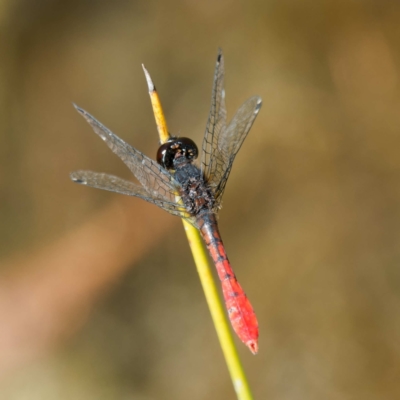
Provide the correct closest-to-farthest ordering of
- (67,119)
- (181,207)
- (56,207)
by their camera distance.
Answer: (181,207) < (56,207) < (67,119)

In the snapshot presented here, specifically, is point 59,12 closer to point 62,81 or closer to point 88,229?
point 62,81

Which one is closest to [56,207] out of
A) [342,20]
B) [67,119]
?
[67,119]

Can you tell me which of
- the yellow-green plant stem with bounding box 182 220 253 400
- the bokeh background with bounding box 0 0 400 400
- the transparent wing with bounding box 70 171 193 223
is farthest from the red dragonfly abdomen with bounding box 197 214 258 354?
the bokeh background with bounding box 0 0 400 400

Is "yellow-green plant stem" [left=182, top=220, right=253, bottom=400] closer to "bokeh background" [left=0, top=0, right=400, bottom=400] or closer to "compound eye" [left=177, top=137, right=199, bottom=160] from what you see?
"compound eye" [left=177, top=137, right=199, bottom=160]

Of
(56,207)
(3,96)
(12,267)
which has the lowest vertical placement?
(12,267)

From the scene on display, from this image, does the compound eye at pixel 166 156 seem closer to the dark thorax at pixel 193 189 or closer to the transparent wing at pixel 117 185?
the dark thorax at pixel 193 189

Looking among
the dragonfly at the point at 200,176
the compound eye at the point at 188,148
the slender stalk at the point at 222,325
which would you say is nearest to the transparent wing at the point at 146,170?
the dragonfly at the point at 200,176

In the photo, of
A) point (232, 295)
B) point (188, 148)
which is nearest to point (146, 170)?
point (188, 148)
